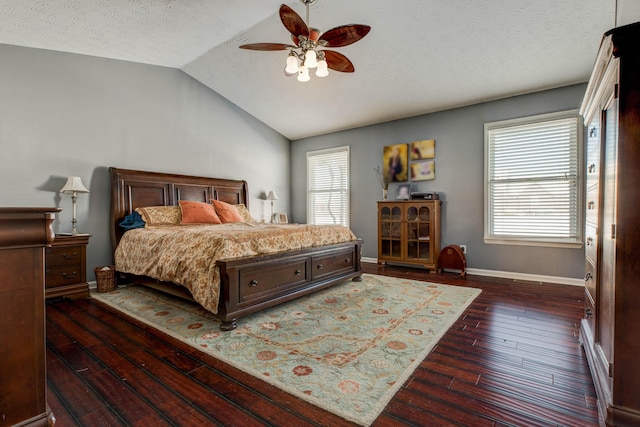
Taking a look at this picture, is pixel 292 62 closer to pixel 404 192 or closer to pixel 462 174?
pixel 404 192

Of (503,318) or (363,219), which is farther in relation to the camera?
(363,219)

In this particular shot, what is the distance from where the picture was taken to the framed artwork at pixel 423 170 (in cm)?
485

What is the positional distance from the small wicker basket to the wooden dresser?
2.99 metres

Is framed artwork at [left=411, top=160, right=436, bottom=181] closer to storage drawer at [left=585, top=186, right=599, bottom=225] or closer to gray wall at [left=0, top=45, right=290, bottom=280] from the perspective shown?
storage drawer at [left=585, top=186, right=599, bottom=225]

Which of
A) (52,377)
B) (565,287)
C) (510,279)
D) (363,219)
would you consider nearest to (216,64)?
(363,219)

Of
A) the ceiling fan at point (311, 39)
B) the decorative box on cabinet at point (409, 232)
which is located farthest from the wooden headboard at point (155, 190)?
the decorative box on cabinet at point (409, 232)

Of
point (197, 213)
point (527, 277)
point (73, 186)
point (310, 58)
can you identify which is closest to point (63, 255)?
point (73, 186)

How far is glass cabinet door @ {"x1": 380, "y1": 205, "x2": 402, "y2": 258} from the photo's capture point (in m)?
4.88

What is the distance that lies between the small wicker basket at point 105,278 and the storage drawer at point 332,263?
8.21 feet

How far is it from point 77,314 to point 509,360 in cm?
364

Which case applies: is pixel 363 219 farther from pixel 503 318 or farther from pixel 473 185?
pixel 503 318

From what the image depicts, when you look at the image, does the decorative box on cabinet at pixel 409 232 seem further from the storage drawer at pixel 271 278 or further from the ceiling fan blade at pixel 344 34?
the ceiling fan blade at pixel 344 34

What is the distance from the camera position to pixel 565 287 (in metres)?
3.68

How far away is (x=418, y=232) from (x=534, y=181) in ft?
5.49
